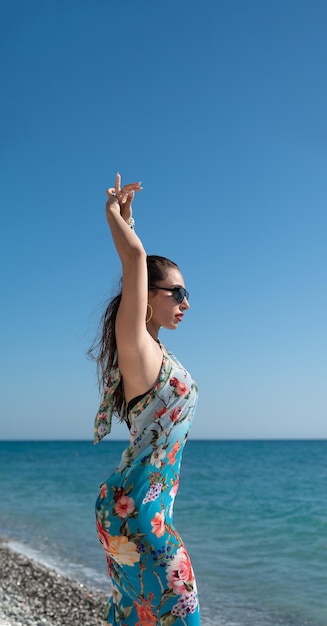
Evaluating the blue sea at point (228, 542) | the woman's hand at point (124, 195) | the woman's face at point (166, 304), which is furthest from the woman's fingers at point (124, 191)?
the blue sea at point (228, 542)

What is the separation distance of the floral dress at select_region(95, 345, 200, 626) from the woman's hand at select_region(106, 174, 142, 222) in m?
0.70

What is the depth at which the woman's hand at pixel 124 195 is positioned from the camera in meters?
3.61

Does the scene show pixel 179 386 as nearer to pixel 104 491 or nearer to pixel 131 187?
pixel 104 491

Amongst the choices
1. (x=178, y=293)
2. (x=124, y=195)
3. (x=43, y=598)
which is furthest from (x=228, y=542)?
(x=124, y=195)

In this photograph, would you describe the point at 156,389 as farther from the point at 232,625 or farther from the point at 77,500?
the point at 77,500

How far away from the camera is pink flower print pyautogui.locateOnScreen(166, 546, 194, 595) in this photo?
3107mm

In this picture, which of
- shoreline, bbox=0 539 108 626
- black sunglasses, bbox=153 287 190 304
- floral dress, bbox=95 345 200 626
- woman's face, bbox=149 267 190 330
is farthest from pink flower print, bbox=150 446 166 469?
shoreline, bbox=0 539 108 626

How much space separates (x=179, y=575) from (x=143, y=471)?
428 millimetres

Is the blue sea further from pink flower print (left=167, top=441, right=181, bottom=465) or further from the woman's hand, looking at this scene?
the woman's hand

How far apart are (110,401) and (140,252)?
73cm

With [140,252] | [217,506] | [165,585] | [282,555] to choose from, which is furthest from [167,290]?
[217,506]

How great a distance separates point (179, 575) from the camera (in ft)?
10.2

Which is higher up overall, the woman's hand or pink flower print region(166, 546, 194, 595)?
the woman's hand

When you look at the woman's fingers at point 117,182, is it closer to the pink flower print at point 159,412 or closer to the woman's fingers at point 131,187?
the woman's fingers at point 131,187
